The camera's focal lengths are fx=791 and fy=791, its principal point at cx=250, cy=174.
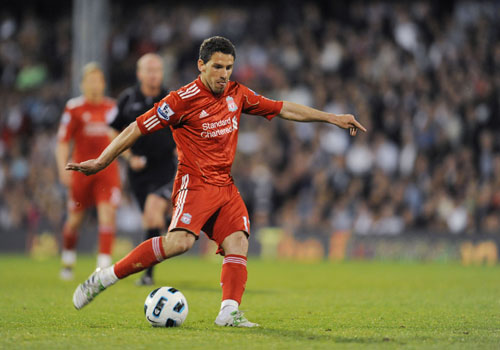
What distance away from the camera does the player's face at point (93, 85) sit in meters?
10.3

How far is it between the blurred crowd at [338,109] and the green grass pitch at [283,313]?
4849mm

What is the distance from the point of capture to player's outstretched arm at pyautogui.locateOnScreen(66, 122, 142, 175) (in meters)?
5.87

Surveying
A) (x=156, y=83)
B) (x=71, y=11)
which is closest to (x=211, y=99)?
(x=156, y=83)

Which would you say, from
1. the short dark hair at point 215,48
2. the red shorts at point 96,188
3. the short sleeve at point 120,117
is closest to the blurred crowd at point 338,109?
the red shorts at point 96,188

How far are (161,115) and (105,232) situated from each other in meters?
4.47

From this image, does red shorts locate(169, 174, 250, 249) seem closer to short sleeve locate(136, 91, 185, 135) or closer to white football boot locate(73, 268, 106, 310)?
short sleeve locate(136, 91, 185, 135)

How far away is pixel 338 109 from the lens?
18.5 metres

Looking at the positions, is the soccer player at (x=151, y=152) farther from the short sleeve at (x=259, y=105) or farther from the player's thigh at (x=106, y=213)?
the short sleeve at (x=259, y=105)

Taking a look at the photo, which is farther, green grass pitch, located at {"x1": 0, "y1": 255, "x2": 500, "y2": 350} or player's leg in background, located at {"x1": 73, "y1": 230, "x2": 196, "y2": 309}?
player's leg in background, located at {"x1": 73, "y1": 230, "x2": 196, "y2": 309}

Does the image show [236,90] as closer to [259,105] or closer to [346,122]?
[259,105]

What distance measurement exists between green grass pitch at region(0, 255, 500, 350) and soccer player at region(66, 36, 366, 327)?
42 cm

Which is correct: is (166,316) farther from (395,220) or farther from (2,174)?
(2,174)

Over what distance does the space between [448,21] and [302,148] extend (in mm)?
4949

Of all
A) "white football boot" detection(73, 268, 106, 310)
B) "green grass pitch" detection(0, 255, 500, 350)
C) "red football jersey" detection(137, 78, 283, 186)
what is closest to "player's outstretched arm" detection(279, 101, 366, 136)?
"red football jersey" detection(137, 78, 283, 186)
